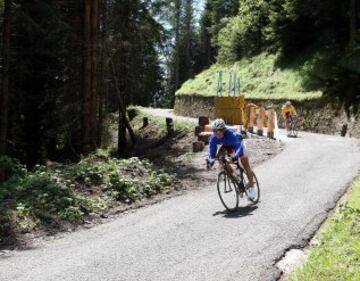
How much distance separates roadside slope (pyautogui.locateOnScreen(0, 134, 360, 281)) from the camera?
746 centimetres

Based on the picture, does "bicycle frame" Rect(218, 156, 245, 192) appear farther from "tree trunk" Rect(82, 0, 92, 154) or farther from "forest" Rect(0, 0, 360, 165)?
"tree trunk" Rect(82, 0, 92, 154)

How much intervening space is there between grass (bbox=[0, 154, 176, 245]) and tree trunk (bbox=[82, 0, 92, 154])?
27.6ft

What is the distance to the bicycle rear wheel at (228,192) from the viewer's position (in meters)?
11.2

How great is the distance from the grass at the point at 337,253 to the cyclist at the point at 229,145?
93.0 inches

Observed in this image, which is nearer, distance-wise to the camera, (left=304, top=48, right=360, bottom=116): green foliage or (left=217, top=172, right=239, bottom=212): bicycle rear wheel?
(left=304, top=48, right=360, bottom=116): green foliage

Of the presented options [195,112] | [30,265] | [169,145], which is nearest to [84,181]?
[30,265]

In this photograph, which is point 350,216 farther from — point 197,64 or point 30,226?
point 197,64

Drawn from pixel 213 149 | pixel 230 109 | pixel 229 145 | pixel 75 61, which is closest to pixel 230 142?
pixel 229 145

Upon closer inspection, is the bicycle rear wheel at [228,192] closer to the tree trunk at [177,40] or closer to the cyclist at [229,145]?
the cyclist at [229,145]

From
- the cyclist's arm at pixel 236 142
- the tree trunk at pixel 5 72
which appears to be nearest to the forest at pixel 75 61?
the tree trunk at pixel 5 72

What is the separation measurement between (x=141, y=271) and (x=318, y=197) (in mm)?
5975

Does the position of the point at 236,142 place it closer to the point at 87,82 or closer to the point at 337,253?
the point at 337,253

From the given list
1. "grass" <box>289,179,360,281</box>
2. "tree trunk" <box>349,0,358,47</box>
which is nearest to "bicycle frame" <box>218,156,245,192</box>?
"grass" <box>289,179,360,281</box>

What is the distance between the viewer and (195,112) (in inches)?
1980
